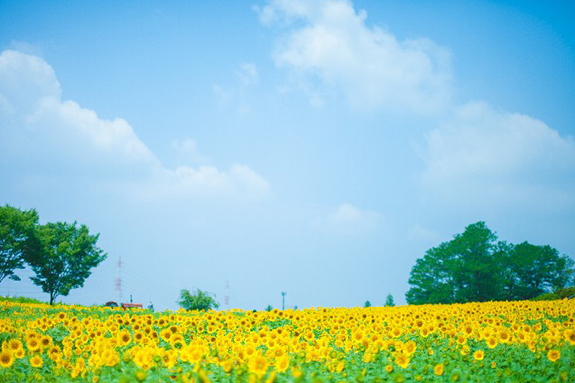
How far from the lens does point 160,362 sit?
5461 mm

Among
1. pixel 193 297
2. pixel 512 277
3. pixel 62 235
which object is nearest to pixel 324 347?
pixel 193 297

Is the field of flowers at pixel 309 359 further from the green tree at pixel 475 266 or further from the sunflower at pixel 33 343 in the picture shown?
the green tree at pixel 475 266

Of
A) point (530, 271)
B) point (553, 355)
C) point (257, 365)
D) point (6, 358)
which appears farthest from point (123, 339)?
point (530, 271)

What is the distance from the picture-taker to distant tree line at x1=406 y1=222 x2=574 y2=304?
44.2 m

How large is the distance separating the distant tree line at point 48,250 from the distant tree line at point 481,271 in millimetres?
38561

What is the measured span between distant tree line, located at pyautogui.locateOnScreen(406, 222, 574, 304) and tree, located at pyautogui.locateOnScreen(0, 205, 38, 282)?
4290 centimetres

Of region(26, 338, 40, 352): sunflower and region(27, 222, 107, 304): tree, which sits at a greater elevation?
region(27, 222, 107, 304): tree

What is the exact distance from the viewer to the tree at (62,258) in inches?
1606

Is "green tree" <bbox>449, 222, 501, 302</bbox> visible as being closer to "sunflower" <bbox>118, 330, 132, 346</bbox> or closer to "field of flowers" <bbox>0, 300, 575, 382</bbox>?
"field of flowers" <bbox>0, 300, 575, 382</bbox>

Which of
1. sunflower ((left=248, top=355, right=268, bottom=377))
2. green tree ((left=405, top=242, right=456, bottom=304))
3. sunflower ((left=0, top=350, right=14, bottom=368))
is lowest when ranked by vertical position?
sunflower ((left=0, top=350, right=14, bottom=368))

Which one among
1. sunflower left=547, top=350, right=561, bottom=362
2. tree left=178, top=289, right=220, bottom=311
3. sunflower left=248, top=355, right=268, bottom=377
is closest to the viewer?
sunflower left=248, top=355, right=268, bottom=377

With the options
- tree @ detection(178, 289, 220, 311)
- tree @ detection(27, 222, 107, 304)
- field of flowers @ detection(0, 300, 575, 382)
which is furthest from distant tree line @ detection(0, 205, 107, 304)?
field of flowers @ detection(0, 300, 575, 382)

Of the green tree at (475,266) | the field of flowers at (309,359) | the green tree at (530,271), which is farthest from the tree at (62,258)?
the green tree at (530,271)

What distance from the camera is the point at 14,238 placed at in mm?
37750
